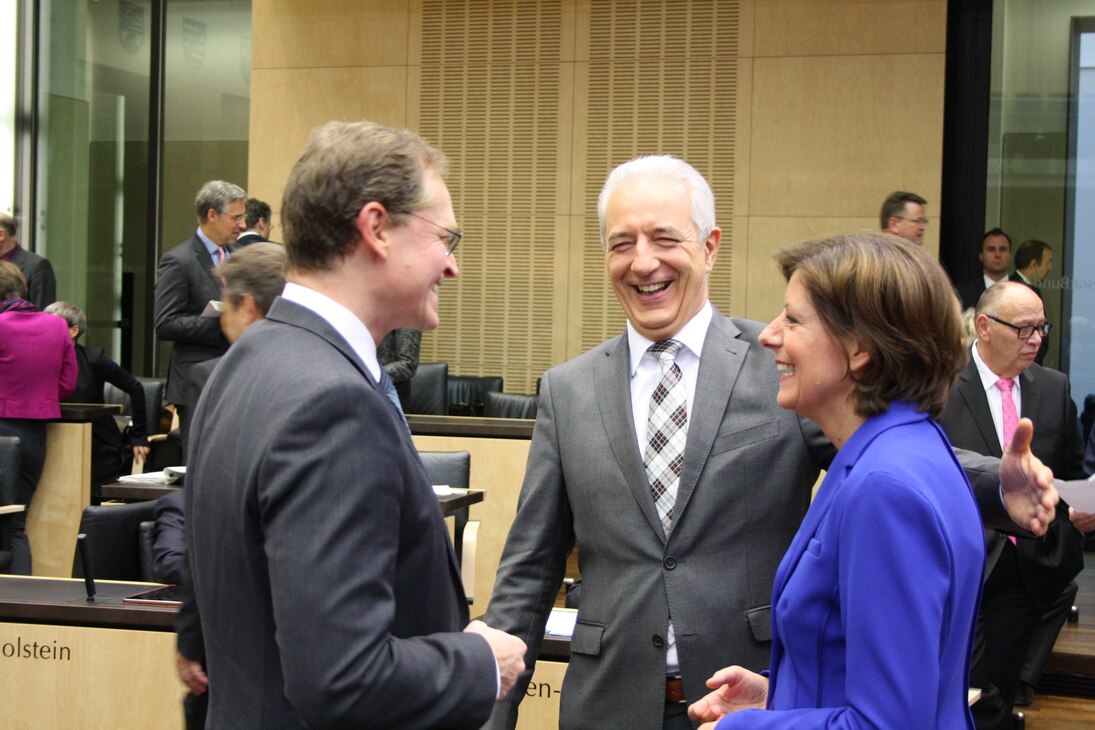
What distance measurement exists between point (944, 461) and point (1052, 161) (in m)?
8.13

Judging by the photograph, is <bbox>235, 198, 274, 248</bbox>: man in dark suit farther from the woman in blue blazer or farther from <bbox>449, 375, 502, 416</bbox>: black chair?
the woman in blue blazer

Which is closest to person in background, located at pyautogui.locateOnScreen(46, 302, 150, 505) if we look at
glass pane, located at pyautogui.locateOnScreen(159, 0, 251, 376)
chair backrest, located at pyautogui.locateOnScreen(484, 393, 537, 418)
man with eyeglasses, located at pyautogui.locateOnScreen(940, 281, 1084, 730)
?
chair backrest, located at pyautogui.locateOnScreen(484, 393, 537, 418)

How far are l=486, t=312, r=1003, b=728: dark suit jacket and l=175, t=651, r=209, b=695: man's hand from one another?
0.61 m

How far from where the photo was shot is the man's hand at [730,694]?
1.74m

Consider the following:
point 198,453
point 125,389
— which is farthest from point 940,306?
point 125,389

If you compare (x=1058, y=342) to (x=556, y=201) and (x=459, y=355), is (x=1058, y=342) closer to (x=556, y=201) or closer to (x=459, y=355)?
(x=556, y=201)

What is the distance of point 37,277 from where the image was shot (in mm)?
8617

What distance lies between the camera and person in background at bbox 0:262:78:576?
6918 millimetres

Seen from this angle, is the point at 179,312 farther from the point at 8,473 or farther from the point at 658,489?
the point at 658,489

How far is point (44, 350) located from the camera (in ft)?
23.3

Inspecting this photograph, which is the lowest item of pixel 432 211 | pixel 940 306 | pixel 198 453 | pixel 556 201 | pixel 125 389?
pixel 125 389

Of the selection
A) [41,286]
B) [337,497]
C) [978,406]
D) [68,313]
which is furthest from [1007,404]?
[41,286]

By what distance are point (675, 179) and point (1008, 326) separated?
2.54m

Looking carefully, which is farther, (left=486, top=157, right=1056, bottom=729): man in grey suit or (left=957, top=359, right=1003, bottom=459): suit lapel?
(left=957, top=359, right=1003, bottom=459): suit lapel
